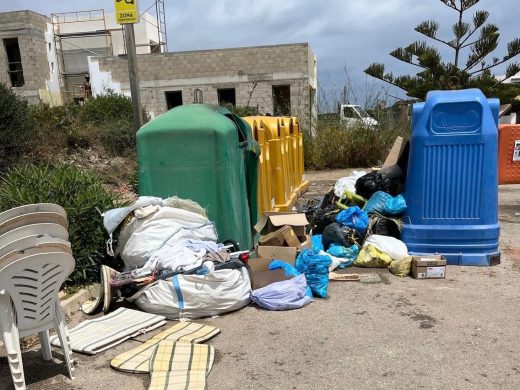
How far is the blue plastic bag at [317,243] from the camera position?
16.9 ft

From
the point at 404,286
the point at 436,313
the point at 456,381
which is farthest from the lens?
the point at 404,286

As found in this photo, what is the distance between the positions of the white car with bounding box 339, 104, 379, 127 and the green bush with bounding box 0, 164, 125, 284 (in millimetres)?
9115

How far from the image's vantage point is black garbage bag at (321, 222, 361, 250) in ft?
16.5

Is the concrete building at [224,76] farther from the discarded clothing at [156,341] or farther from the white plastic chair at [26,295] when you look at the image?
the white plastic chair at [26,295]

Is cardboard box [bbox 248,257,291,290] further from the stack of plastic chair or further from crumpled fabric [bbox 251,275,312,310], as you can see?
the stack of plastic chair

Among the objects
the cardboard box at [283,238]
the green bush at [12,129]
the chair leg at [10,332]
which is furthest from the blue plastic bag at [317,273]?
the green bush at [12,129]

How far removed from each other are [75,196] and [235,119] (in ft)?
5.73

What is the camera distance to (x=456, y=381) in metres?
2.71

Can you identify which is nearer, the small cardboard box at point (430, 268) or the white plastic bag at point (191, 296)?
the white plastic bag at point (191, 296)

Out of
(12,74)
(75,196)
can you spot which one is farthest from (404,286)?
(12,74)

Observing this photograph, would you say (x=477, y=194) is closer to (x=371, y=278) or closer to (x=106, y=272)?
(x=371, y=278)

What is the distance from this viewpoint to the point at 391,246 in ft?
15.8

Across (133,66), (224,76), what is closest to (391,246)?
(133,66)

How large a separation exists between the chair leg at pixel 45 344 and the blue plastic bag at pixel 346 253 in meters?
2.82
